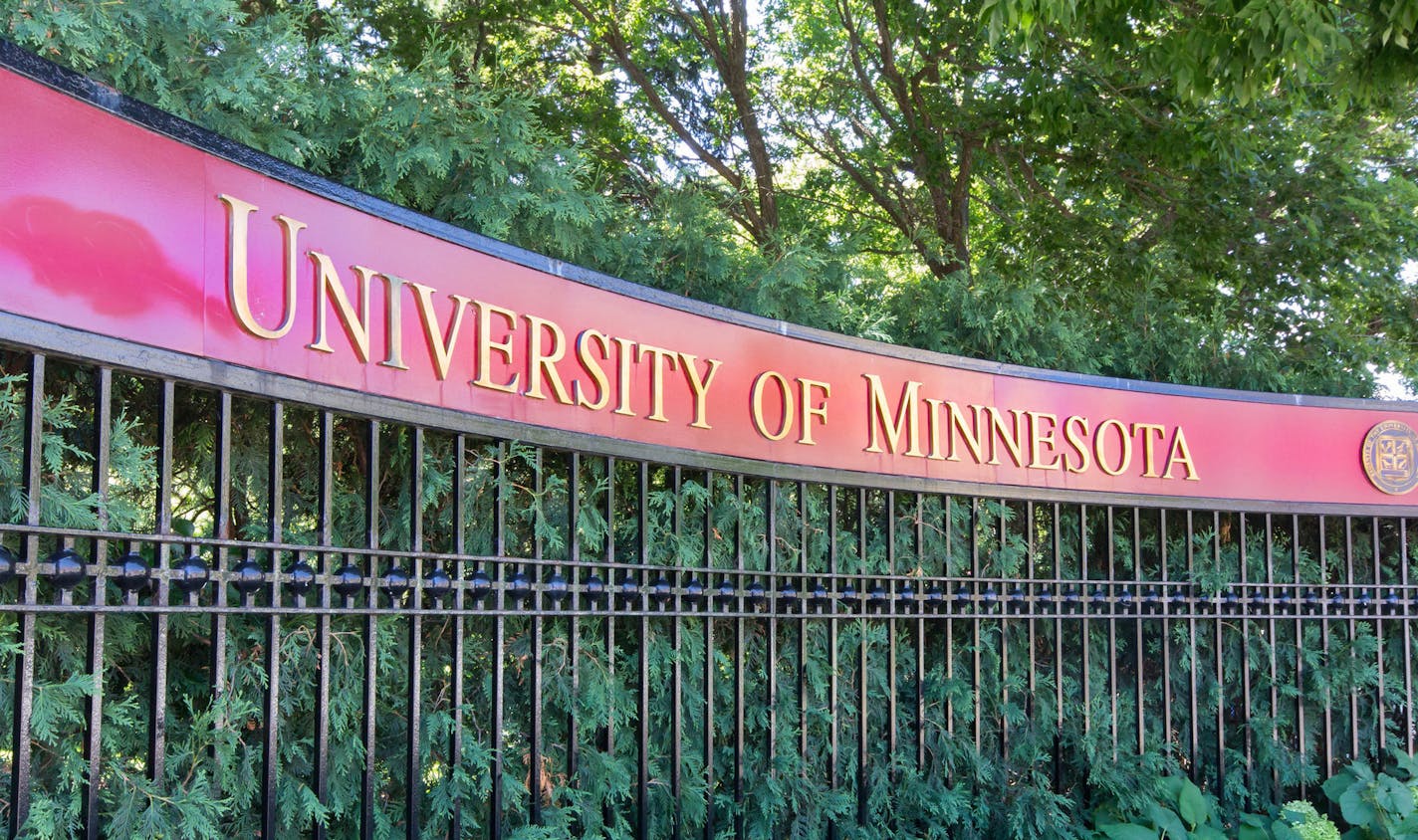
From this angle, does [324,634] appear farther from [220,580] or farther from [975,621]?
[975,621]

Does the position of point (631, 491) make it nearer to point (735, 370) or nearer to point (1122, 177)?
point (735, 370)

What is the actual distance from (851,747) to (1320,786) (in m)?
3.03

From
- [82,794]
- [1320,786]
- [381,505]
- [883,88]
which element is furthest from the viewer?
[883,88]

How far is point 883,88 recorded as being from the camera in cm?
1198

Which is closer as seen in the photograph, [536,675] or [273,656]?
[273,656]

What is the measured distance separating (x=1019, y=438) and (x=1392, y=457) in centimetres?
263

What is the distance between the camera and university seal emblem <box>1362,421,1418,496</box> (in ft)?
22.3

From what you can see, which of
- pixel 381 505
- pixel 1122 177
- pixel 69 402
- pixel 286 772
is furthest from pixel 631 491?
pixel 1122 177

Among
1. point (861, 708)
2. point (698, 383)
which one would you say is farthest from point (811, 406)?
point (861, 708)

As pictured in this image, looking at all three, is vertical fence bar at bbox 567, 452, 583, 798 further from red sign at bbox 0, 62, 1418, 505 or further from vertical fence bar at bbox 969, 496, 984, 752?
vertical fence bar at bbox 969, 496, 984, 752

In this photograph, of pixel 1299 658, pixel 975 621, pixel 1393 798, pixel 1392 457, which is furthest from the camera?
pixel 1392 457

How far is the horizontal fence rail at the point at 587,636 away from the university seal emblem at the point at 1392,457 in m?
0.32

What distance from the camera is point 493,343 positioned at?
393 centimetres

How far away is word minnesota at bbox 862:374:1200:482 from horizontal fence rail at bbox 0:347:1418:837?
0.26 m
